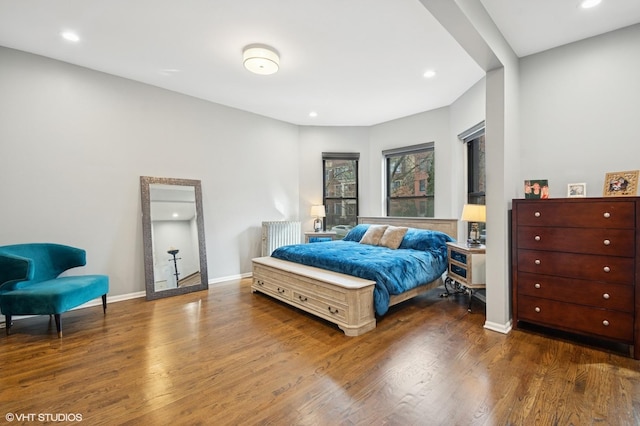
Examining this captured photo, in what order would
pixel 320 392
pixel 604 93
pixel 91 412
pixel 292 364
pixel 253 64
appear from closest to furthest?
pixel 91 412
pixel 320 392
pixel 292 364
pixel 604 93
pixel 253 64

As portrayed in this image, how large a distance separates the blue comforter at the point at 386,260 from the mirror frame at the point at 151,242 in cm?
111

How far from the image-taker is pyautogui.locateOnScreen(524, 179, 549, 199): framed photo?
101 inches

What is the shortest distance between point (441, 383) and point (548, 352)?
1.06 m

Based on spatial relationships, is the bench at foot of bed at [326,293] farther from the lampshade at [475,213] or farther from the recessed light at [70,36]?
the recessed light at [70,36]

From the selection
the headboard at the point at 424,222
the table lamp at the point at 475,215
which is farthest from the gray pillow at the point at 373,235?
the table lamp at the point at 475,215

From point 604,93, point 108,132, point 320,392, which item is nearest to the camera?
point 320,392

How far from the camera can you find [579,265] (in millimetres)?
2305

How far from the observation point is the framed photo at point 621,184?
2234 mm

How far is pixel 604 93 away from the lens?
2512mm

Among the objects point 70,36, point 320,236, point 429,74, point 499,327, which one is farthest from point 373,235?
point 70,36

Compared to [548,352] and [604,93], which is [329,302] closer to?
[548,352]

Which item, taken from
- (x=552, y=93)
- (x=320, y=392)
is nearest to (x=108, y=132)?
(x=320, y=392)

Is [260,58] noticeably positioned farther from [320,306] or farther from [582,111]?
[582,111]

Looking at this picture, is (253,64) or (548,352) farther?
(253,64)
